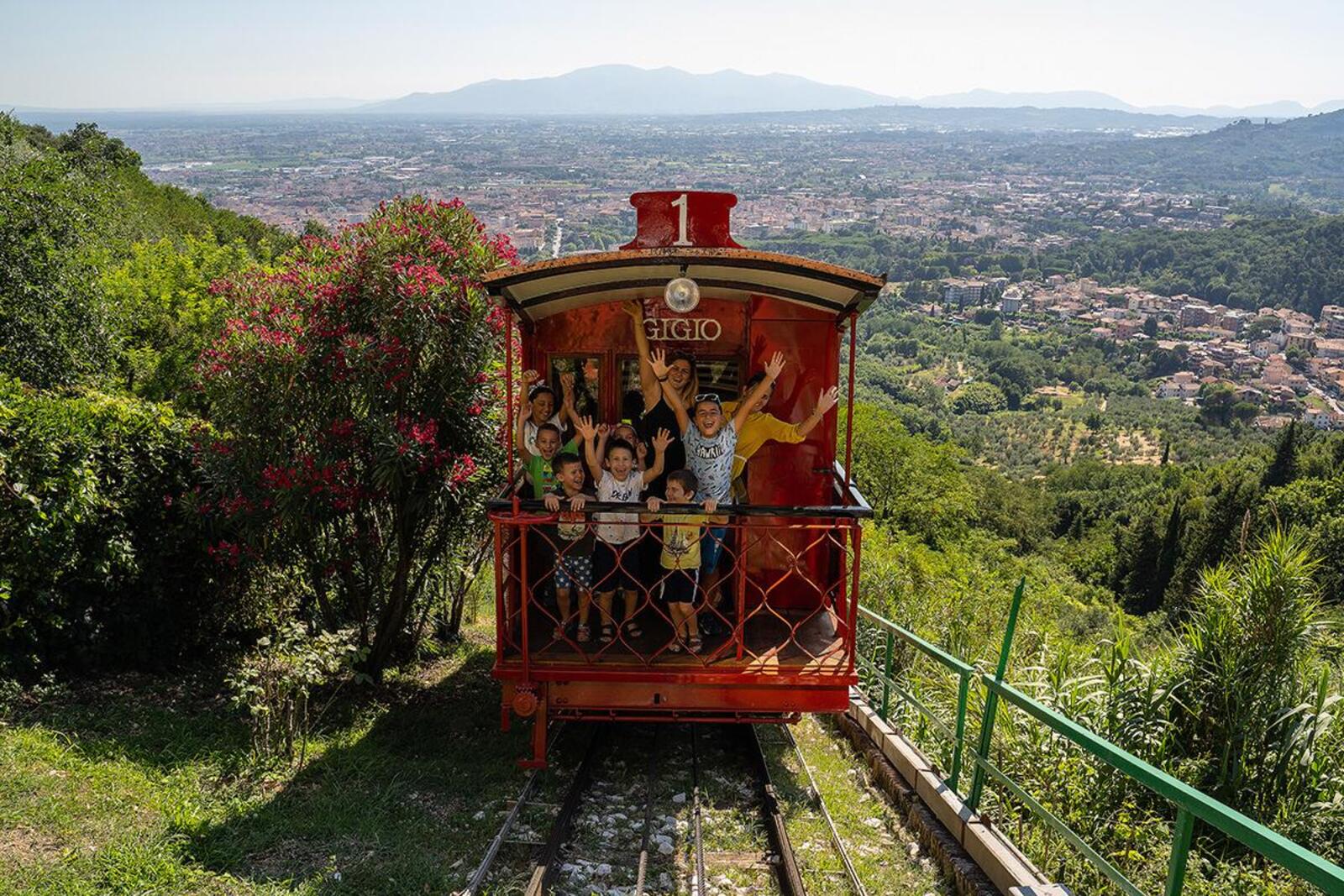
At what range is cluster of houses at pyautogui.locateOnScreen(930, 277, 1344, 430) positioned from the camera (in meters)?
122

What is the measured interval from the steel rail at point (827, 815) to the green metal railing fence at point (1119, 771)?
→ 2.67 feet

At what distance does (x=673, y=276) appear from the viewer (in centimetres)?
727

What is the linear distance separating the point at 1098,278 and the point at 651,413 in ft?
650

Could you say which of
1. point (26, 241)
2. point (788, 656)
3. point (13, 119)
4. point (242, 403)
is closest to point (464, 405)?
point (242, 403)

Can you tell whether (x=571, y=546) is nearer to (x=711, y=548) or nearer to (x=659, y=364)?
(x=711, y=548)

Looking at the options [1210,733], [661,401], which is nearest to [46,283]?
[661,401]

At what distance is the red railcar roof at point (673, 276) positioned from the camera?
6422mm

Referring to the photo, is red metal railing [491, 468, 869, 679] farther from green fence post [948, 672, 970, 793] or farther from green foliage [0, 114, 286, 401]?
green foliage [0, 114, 286, 401]

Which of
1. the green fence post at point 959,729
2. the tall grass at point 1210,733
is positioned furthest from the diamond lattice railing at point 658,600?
the tall grass at point 1210,733

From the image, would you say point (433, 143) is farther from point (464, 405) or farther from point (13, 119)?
point (464, 405)

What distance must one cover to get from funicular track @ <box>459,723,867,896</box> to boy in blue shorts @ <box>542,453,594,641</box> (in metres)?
1.18

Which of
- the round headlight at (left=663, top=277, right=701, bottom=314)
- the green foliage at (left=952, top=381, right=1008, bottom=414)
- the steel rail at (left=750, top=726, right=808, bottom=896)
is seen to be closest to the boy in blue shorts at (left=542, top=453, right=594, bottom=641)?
the round headlight at (left=663, top=277, right=701, bottom=314)

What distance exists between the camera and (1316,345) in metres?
141

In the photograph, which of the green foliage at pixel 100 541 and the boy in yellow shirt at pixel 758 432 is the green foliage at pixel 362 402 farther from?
the boy in yellow shirt at pixel 758 432
